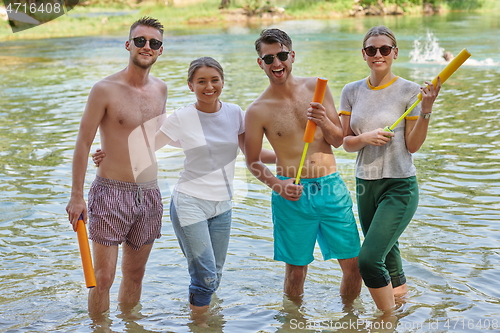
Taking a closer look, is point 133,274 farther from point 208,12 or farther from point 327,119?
point 208,12

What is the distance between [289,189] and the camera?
14.4ft

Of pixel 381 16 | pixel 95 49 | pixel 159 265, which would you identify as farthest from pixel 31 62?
pixel 381 16

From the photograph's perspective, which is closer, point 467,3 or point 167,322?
point 167,322

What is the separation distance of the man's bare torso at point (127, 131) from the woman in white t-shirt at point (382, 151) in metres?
1.47

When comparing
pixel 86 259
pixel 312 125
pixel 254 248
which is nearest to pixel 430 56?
pixel 254 248

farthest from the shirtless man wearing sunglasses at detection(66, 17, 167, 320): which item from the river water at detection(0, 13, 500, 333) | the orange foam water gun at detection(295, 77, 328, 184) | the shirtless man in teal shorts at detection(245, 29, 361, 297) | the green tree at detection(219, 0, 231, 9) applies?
the green tree at detection(219, 0, 231, 9)

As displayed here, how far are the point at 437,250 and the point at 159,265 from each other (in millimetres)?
2729

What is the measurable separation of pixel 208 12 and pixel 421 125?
43415 millimetres

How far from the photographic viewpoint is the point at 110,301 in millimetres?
5066

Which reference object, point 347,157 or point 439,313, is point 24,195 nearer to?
point 347,157

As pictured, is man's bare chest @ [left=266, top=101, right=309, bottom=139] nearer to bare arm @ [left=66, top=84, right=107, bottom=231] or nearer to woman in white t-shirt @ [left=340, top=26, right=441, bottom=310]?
woman in white t-shirt @ [left=340, top=26, right=441, bottom=310]

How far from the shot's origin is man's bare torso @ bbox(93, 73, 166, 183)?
4.37 m

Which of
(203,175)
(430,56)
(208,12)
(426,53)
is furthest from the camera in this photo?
(208,12)

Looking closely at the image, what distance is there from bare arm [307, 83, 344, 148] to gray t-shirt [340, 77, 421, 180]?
0.43 feet
